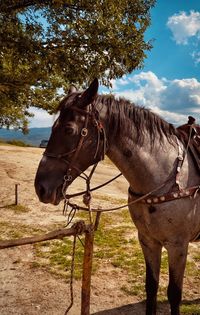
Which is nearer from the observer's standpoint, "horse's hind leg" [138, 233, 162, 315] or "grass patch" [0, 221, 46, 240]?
"horse's hind leg" [138, 233, 162, 315]

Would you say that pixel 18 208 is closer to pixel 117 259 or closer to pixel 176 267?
pixel 117 259

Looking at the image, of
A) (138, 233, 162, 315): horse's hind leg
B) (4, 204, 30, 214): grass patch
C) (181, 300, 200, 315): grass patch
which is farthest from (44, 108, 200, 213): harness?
(4, 204, 30, 214): grass patch

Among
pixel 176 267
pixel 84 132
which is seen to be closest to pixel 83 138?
pixel 84 132

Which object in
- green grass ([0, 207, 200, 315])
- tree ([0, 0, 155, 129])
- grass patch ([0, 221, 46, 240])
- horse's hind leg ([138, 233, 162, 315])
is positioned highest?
tree ([0, 0, 155, 129])

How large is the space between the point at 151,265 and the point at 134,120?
7.63 feet

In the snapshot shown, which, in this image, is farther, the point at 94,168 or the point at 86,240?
the point at 86,240

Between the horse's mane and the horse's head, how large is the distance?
25cm

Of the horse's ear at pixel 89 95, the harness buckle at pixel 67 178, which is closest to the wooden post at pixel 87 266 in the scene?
the harness buckle at pixel 67 178

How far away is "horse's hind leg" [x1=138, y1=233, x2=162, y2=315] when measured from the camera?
14.5 feet

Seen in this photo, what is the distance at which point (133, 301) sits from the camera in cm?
585

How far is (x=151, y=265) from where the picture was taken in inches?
180

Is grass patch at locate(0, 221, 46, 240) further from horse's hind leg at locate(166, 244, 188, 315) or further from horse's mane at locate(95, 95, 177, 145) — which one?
horse's mane at locate(95, 95, 177, 145)

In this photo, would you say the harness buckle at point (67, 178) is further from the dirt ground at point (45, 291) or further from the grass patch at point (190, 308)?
the grass patch at point (190, 308)

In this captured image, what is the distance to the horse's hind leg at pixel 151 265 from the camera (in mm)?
4430
